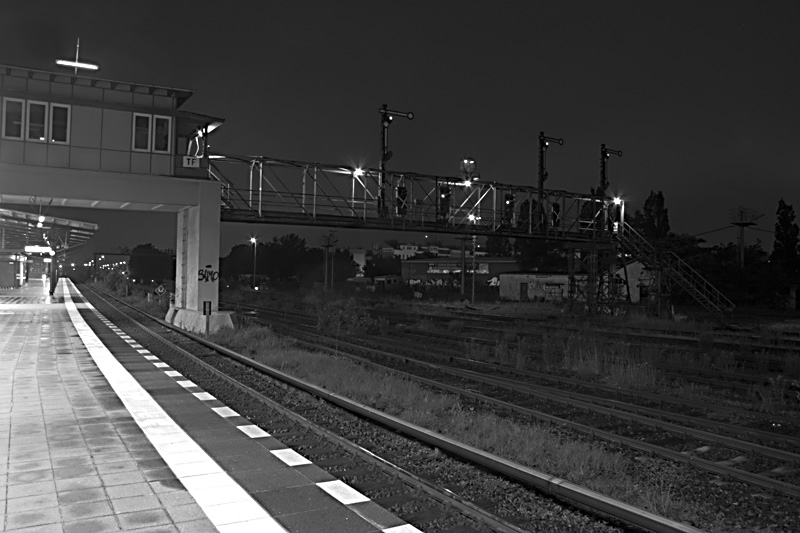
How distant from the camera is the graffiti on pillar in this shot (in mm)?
24609

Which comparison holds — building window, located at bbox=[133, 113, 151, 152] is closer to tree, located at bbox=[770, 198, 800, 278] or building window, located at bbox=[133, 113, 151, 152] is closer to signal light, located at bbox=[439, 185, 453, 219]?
signal light, located at bbox=[439, 185, 453, 219]

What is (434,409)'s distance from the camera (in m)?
10.5

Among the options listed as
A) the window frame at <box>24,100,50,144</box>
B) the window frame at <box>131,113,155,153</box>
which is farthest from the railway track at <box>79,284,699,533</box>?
the window frame at <box>24,100,50,144</box>

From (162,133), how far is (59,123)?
345cm

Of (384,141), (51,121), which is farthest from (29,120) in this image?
(384,141)

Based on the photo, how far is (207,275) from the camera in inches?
971

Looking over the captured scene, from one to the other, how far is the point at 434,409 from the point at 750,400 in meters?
6.20

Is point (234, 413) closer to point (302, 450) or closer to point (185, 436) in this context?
point (185, 436)

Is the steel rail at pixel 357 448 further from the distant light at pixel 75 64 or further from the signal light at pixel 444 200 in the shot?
the signal light at pixel 444 200

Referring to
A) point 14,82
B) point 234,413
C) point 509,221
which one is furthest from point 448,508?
→ point 509,221

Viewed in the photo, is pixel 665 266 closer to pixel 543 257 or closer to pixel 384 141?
pixel 384 141

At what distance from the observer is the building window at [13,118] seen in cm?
2230

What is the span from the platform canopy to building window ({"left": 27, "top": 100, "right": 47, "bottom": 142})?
11.3 meters

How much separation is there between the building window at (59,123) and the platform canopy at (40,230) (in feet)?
→ 37.1
